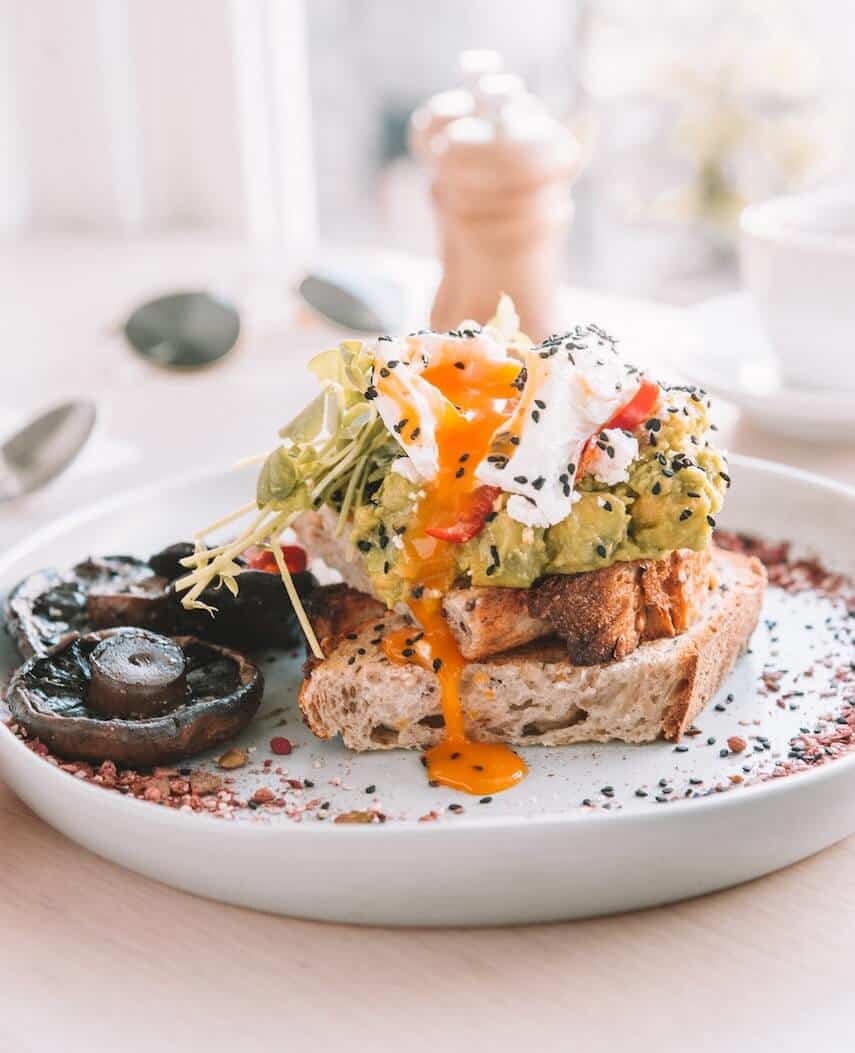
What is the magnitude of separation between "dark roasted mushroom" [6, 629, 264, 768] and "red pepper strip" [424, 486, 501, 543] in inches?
11.3

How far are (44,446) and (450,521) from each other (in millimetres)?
1233

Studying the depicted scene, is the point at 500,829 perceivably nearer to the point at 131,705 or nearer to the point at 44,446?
the point at 131,705

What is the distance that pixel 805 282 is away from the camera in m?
2.46

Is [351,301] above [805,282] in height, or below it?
below

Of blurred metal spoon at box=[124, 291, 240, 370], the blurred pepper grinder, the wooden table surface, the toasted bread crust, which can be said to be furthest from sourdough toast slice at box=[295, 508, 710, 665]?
blurred metal spoon at box=[124, 291, 240, 370]

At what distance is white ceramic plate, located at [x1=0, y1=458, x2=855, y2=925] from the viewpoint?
1.22 meters

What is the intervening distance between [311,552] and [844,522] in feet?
2.68

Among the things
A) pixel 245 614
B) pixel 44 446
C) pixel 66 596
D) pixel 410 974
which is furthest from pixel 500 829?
pixel 44 446

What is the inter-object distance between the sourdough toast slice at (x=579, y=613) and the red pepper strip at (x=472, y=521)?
0.23 feet

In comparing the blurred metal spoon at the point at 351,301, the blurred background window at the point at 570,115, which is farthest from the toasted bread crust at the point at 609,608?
the blurred background window at the point at 570,115

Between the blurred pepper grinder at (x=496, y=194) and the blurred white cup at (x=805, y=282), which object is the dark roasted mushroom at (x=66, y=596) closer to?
the blurred pepper grinder at (x=496, y=194)

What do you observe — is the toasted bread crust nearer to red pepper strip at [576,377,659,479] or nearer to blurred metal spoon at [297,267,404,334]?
red pepper strip at [576,377,659,479]

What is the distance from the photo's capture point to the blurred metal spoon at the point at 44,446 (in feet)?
8.08

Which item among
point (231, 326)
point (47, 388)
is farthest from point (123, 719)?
point (47, 388)
